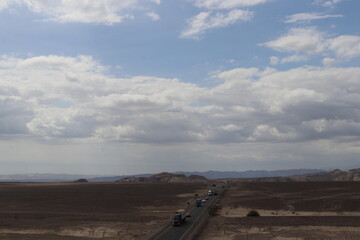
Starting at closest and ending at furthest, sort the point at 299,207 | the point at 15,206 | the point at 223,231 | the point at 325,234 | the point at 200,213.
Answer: the point at 325,234 → the point at 223,231 → the point at 200,213 → the point at 299,207 → the point at 15,206

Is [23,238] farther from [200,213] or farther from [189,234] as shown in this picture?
[200,213]

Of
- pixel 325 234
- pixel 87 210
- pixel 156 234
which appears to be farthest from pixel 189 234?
pixel 87 210

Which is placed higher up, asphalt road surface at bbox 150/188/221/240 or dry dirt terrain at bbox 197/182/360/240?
asphalt road surface at bbox 150/188/221/240

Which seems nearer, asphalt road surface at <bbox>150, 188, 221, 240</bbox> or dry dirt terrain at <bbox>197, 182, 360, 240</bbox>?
asphalt road surface at <bbox>150, 188, 221, 240</bbox>

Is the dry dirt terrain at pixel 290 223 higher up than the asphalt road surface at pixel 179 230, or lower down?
lower down

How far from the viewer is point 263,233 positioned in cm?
4119

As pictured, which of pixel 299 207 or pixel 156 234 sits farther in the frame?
pixel 299 207

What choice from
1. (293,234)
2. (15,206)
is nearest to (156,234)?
(293,234)

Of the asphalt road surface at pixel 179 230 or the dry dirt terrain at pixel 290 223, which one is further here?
the dry dirt terrain at pixel 290 223

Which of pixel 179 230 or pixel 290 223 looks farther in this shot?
pixel 290 223

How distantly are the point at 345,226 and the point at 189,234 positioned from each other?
17502 mm

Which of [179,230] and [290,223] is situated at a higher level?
[179,230]

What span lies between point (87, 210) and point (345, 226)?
41.4 metres

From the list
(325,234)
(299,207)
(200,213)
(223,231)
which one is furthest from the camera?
(299,207)
